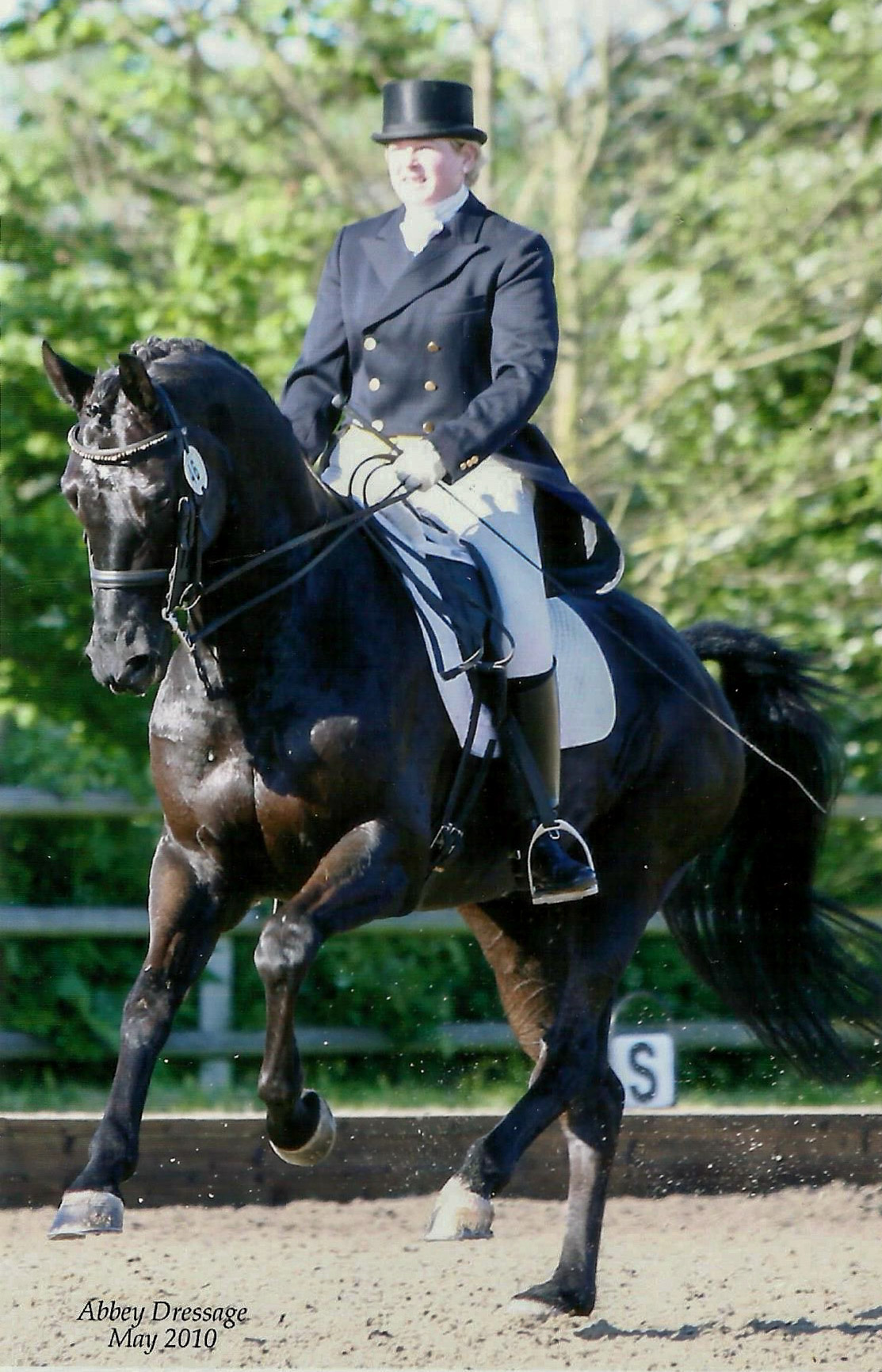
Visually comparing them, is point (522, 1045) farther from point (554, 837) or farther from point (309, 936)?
point (309, 936)

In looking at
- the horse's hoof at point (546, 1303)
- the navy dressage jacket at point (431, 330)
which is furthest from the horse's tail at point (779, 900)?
the navy dressage jacket at point (431, 330)

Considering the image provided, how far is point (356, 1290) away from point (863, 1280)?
1.29m

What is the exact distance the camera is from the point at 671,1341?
4.08 meters

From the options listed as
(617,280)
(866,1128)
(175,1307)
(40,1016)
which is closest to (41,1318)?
(175,1307)

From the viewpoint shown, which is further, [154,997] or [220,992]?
[220,992]

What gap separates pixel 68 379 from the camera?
10.9ft

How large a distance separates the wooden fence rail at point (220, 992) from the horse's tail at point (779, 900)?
6.03 feet

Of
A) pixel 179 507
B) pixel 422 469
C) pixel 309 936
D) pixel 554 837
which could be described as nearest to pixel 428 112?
pixel 422 469

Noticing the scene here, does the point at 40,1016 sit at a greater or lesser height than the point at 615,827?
lesser

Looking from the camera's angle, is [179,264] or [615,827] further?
[179,264]

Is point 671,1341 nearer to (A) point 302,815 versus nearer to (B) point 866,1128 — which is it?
(A) point 302,815

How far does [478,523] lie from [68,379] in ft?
3.69

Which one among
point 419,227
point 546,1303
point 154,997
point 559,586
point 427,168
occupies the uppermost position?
point 427,168

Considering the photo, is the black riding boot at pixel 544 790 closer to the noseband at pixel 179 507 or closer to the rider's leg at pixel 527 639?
the rider's leg at pixel 527 639
